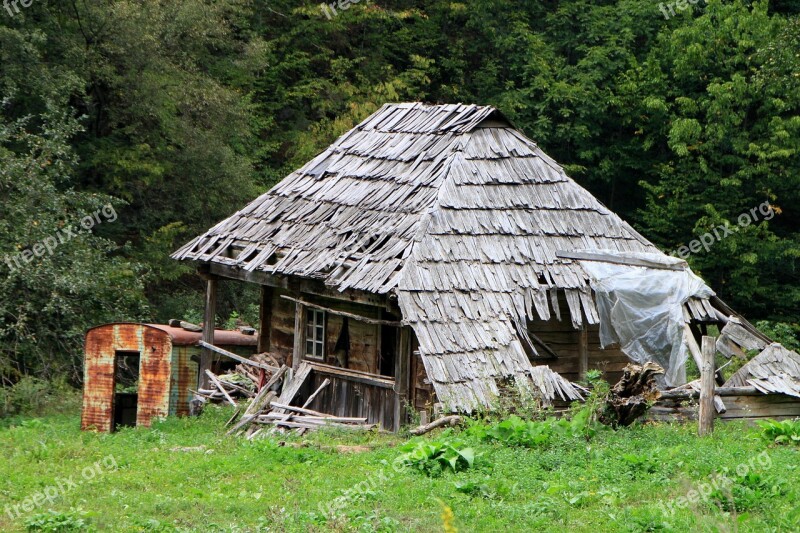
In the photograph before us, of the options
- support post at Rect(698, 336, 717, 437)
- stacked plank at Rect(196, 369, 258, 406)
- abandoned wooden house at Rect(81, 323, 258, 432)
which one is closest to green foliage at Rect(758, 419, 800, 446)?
support post at Rect(698, 336, 717, 437)

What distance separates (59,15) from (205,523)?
18.7 metres

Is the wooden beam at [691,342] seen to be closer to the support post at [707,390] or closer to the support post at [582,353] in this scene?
the support post at [582,353]

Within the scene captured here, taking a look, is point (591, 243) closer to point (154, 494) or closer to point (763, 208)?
point (154, 494)

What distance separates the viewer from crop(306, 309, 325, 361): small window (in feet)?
57.8

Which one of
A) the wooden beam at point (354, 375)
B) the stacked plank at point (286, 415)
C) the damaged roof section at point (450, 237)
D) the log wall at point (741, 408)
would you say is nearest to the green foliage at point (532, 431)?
the damaged roof section at point (450, 237)

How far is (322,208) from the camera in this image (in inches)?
699

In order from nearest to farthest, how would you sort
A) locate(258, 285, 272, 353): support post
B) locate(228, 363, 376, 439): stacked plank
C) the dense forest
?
locate(228, 363, 376, 439): stacked plank, locate(258, 285, 272, 353): support post, the dense forest

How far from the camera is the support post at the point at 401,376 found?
1480 centimetres

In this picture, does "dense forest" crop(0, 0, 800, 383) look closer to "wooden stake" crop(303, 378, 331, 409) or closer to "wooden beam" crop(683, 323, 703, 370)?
"wooden stake" crop(303, 378, 331, 409)

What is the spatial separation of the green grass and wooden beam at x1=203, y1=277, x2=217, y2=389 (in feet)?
16.4

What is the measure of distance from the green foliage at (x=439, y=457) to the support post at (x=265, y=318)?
8151 millimetres

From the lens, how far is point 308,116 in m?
33.9

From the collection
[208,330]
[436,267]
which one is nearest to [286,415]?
[436,267]

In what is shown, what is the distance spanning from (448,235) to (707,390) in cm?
447
